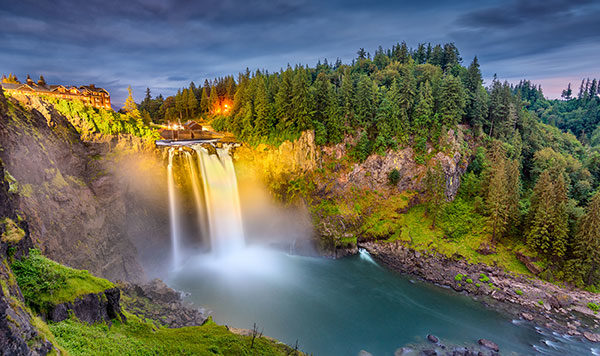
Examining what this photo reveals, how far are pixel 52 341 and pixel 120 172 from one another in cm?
2418

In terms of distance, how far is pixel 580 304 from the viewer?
2602cm

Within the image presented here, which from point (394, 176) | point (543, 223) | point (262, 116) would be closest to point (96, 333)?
point (262, 116)

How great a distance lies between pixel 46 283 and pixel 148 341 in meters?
5.03

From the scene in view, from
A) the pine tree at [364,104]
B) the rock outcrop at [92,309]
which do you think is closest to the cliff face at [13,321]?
the rock outcrop at [92,309]

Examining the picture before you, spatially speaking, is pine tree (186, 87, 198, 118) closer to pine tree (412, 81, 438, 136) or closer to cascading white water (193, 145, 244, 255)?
cascading white water (193, 145, 244, 255)

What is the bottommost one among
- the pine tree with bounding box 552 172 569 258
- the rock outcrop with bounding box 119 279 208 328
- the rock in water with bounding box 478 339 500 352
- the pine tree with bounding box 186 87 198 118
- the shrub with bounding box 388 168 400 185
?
the rock in water with bounding box 478 339 500 352

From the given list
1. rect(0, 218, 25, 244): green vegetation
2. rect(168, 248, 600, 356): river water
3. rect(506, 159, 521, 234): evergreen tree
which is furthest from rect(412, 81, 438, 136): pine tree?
rect(0, 218, 25, 244): green vegetation

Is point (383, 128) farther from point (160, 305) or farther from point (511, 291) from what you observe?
point (160, 305)

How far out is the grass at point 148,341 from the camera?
10703 mm

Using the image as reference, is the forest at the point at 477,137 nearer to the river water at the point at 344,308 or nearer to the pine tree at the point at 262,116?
the pine tree at the point at 262,116

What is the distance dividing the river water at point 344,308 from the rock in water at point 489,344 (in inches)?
20.2

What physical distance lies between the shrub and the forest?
10.2ft

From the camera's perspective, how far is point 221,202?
36.8m

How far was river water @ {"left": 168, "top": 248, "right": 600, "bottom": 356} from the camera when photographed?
880 inches
